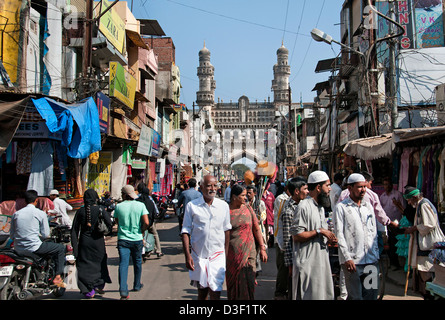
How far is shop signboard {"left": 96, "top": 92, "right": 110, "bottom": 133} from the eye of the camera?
1292 centimetres

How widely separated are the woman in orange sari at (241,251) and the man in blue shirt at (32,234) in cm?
272

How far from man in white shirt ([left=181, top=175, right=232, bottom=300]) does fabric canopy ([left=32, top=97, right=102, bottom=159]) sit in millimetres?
5220

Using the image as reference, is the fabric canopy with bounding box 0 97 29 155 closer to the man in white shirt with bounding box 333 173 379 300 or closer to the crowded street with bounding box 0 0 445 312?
the crowded street with bounding box 0 0 445 312

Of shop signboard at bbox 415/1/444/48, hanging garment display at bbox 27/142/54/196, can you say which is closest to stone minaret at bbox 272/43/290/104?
shop signboard at bbox 415/1/444/48

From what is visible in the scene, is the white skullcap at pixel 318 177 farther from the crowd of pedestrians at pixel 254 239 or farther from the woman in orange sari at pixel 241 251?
the woman in orange sari at pixel 241 251

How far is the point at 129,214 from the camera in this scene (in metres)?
6.07

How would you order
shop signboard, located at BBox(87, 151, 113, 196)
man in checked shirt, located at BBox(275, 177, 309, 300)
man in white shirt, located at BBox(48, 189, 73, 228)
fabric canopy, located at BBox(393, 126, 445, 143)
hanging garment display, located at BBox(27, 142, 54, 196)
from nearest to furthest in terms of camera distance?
man in checked shirt, located at BBox(275, 177, 309, 300) < fabric canopy, located at BBox(393, 126, 445, 143) < man in white shirt, located at BBox(48, 189, 73, 228) < hanging garment display, located at BBox(27, 142, 54, 196) < shop signboard, located at BBox(87, 151, 113, 196)

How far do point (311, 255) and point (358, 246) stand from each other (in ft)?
1.96

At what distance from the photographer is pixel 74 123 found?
370 inches

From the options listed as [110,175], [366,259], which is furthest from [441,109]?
[110,175]

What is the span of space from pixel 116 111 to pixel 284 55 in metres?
120

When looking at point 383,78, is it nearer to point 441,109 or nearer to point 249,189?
point 441,109

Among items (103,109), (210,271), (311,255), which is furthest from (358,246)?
(103,109)

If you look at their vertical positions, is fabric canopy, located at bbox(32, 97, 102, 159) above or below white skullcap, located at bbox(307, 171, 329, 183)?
above
